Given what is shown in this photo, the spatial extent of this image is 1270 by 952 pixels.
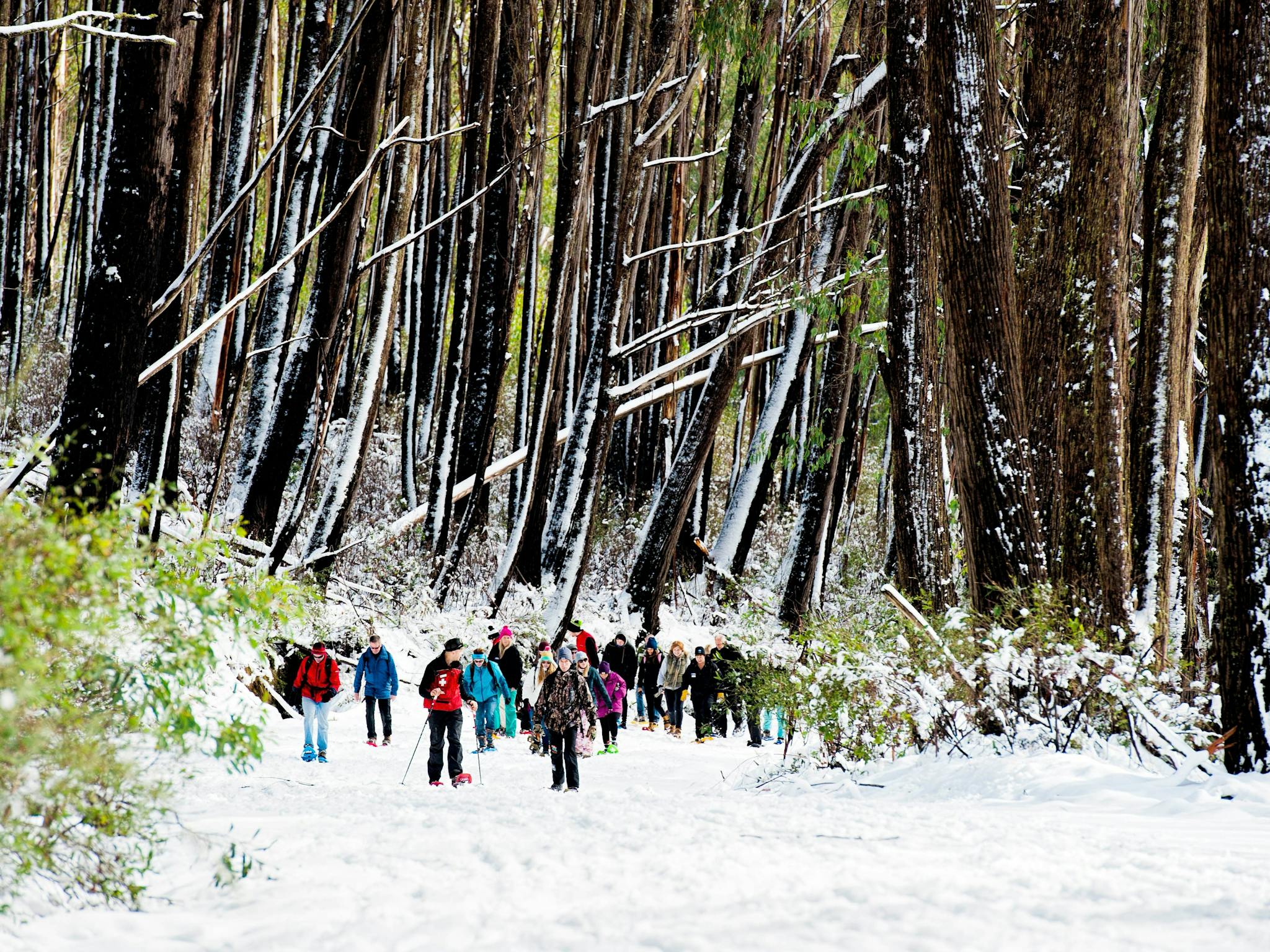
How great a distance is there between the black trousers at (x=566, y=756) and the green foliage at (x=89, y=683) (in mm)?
5416

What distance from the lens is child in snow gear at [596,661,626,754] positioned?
Answer: 537 inches

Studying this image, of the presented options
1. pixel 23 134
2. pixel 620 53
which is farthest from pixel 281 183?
pixel 23 134

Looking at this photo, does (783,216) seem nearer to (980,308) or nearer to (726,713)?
(726,713)

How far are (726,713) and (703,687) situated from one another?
734 millimetres

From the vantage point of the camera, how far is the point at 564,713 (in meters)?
10.1

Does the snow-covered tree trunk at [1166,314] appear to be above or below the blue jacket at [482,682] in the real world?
above

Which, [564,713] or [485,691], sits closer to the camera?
[564,713]

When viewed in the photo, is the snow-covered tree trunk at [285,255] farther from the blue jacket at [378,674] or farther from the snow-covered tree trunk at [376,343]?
the blue jacket at [378,674]

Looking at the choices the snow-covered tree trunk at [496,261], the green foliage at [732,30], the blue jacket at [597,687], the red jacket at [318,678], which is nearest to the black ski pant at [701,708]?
the blue jacket at [597,687]

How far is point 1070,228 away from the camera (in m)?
9.52

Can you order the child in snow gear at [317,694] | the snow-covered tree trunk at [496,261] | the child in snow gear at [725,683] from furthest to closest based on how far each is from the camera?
the snow-covered tree trunk at [496,261], the child in snow gear at [725,683], the child in snow gear at [317,694]

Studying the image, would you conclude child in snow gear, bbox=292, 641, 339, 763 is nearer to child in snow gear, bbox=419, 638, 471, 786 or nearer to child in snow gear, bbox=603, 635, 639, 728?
child in snow gear, bbox=419, 638, 471, 786

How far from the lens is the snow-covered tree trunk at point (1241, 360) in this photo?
6926mm

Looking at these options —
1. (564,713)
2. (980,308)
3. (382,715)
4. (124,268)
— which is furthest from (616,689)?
(124,268)
